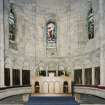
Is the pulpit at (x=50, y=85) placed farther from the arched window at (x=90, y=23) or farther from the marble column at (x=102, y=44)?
the arched window at (x=90, y=23)

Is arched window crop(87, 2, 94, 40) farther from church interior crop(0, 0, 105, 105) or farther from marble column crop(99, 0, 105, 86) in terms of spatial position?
marble column crop(99, 0, 105, 86)

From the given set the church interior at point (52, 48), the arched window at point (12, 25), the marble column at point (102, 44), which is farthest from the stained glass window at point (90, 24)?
the arched window at point (12, 25)

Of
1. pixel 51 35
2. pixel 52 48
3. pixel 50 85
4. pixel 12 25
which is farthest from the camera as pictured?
pixel 51 35

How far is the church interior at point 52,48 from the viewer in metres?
28.7

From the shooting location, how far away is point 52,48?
36344mm

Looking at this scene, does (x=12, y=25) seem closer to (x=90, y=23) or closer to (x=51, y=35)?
(x=51, y=35)

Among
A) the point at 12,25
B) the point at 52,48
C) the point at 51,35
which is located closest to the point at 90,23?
the point at 51,35

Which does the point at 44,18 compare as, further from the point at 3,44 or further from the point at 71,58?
the point at 3,44

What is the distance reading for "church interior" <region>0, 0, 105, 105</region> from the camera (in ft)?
94.0

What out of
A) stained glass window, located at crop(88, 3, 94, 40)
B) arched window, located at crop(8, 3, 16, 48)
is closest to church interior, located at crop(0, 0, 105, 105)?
arched window, located at crop(8, 3, 16, 48)

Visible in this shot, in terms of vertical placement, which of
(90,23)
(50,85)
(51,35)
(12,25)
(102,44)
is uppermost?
(90,23)

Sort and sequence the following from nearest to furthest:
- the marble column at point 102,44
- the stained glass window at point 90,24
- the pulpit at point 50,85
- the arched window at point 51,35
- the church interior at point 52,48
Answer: the pulpit at point 50,85, the marble column at point 102,44, the church interior at point 52,48, the stained glass window at point 90,24, the arched window at point 51,35

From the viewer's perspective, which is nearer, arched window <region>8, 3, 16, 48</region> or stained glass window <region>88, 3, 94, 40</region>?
stained glass window <region>88, 3, 94, 40</region>

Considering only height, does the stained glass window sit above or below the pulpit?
above
